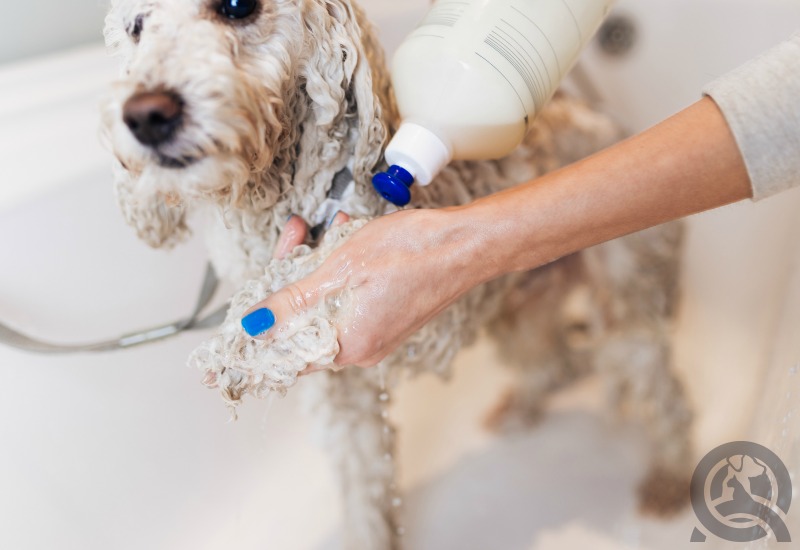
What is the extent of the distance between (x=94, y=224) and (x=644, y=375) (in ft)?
2.93

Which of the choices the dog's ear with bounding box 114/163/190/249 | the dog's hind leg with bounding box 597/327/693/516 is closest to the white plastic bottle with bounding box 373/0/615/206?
the dog's ear with bounding box 114/163/190/249

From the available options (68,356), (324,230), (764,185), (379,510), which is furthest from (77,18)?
(764,185)

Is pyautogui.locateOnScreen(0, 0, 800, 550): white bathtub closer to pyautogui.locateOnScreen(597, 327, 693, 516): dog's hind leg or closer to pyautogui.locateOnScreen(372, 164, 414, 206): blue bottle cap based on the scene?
pyautogui.locateOnScreen(597, 327, 693, 516): dog's hind leg

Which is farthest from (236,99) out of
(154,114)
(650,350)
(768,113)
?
(650,350)

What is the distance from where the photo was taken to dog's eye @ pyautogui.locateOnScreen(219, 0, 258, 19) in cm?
58

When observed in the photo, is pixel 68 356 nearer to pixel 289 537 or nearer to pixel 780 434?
pixel 289 537

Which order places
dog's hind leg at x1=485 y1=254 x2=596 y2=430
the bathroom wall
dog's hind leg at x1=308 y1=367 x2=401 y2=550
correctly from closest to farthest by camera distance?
dog's hind leg at x1=308 y1=367 x2=401 y2=550 → the bathroom wall → dog's hind leg at x1=485 y1=254 x2=596 y2=430

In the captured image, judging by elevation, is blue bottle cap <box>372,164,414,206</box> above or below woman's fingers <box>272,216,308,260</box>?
above

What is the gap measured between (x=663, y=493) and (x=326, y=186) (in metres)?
0.82

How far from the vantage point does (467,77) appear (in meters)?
0.60

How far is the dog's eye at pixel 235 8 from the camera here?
58 centimetres

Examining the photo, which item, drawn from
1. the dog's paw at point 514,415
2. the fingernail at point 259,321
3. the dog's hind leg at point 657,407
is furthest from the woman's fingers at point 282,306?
the dog's paw at point 514,415

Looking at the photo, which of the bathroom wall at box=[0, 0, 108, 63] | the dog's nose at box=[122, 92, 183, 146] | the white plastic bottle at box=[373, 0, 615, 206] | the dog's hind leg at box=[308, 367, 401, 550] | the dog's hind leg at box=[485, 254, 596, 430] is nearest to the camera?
the dog's nose at box=[122, 92, 183, 146]

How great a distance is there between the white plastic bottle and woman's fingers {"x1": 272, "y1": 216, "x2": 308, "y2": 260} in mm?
105
